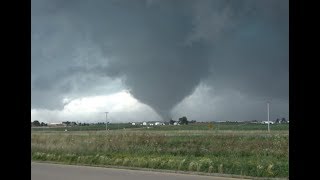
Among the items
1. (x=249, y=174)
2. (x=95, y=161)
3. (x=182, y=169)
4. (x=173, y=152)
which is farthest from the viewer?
(x=173, y=152)

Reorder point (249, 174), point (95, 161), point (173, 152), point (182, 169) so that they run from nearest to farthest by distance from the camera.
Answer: point (249, 174) → point (182, 169) → point (95, 161) → point (173, 152)

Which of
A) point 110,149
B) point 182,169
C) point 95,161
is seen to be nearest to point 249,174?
point 182,169

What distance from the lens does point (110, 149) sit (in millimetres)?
22812
